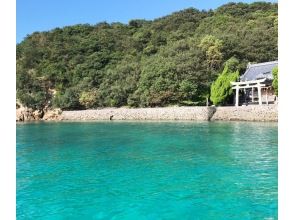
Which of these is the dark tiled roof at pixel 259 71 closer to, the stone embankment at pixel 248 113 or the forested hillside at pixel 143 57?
the forested hillside at pixel 143 57

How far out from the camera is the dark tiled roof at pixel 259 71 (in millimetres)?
17439

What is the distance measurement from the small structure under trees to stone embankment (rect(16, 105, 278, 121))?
46.0 inches

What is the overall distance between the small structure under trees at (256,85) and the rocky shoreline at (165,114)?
1.17 metres

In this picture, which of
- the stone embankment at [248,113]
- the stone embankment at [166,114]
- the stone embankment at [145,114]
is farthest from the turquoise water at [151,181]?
the stone embankment at [145,114]

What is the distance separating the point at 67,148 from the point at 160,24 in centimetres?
2471

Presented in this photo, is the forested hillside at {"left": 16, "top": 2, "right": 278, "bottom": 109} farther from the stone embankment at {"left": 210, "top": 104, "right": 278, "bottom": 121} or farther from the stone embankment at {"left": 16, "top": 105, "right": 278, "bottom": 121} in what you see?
the stone embankment at {"left": 210, "top": 104, "right": 278, "bottom": 121}

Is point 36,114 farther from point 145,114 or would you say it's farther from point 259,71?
point 259,71

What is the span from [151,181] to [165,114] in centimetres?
1285

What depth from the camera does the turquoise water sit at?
13.4 feet

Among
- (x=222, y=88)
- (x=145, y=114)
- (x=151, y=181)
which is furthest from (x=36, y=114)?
(x=151, y=181)

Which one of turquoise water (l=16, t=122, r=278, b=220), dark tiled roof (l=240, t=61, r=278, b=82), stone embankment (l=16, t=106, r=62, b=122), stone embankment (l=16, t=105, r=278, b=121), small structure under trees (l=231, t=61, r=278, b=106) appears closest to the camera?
turquoise water (l=16, t=122, r=278, b=220)

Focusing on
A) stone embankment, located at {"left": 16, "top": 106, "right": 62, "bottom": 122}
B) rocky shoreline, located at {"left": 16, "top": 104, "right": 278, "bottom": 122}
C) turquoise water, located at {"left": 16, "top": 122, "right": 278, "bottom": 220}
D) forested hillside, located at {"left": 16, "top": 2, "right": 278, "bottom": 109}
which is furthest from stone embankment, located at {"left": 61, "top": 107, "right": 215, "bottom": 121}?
turquoise water, located at {"left": 16, "top": 122, "right": 278, "bottom": 220}
